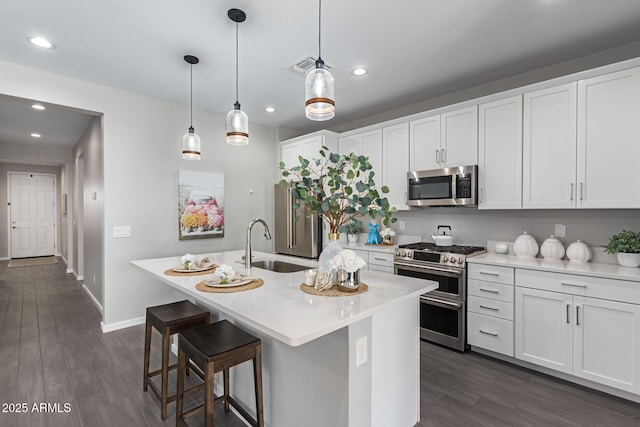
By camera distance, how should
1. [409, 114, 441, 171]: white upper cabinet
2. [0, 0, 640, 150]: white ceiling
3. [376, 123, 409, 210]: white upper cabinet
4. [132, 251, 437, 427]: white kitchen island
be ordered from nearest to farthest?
[132, 251, 437, 427]: white kitchen island → [0, 0, 640, 150]: white ceiling → [409, 114, 441, 171]: white upper cabinet → [376, 123, 409, 210]: white upper cabinet

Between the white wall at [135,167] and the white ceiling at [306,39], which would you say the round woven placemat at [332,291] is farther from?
the white wall at [135,167]

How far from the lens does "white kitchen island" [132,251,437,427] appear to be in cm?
Answer: 130

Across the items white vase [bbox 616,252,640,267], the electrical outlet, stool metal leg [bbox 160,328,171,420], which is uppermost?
white vase [bbox 616,252,640,267]

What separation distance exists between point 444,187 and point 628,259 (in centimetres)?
153

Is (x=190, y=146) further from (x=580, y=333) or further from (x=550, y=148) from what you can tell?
(x=580, y=333)

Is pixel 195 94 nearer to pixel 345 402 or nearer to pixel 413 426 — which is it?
pixel 345 402

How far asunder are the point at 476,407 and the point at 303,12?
9.80 feet

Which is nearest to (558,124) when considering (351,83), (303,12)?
(351,83)

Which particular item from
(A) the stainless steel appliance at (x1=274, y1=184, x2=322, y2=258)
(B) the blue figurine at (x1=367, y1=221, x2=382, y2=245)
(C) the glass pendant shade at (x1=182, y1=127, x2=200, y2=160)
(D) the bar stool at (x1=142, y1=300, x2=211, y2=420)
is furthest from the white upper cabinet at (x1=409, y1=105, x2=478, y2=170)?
(D) the bar stool at (x1=142, y1=300, x2=211, y2=420)

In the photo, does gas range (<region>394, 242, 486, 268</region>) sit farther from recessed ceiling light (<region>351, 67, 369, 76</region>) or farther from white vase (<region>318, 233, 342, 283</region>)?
recessed ceiling light (<region>351, 67, 369, 76</region>)

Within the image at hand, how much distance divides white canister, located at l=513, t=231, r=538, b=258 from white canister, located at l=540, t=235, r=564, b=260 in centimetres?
7

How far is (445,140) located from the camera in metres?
3.34

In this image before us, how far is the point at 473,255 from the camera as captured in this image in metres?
2.97

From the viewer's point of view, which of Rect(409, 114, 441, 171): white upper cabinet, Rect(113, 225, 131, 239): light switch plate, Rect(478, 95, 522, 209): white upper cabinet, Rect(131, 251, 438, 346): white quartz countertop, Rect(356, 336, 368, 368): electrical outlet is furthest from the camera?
Rect(113, 225, 131, 239): light switch plate
